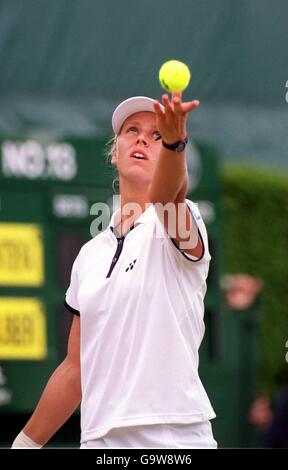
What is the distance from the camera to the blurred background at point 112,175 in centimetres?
763

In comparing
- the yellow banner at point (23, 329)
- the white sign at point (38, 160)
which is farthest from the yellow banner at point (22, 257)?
the white sign at point (38, 160)

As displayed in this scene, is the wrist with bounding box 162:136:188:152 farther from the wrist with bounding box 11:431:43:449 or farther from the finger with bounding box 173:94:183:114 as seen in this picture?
the wrist with bounding box 11:431:43:449

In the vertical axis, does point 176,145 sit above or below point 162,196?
above

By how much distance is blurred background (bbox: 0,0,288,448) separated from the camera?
25.0 feet

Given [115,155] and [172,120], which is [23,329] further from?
[172,120]

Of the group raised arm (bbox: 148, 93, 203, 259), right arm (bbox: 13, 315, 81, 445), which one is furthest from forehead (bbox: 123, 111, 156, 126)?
right arm (bbox: 13, 315, 81, 445)

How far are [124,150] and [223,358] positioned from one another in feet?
15.6

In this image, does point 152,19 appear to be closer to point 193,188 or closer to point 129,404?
point 193,188

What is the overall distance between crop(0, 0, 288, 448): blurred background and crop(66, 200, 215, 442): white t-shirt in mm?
3800

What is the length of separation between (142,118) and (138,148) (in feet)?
0.42

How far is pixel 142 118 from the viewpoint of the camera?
3699 mm

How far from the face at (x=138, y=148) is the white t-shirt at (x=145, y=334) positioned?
4.2 inches

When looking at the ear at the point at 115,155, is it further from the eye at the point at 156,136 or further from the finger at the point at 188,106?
the finger at the point at 188,106

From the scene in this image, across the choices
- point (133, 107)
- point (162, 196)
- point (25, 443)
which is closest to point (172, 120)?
point (162, 196)
